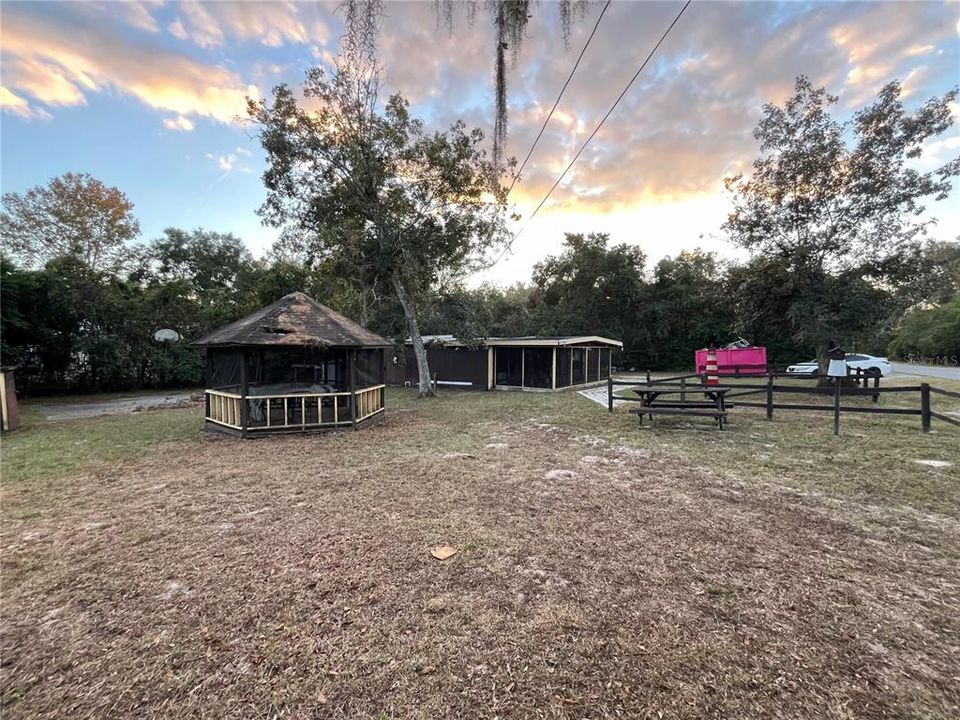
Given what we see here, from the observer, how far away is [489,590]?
102 inches

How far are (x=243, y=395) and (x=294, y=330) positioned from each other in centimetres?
150

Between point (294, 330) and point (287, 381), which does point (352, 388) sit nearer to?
point (294, 330)

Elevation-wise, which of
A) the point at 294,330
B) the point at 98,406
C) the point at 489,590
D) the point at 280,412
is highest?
the point at 294,330

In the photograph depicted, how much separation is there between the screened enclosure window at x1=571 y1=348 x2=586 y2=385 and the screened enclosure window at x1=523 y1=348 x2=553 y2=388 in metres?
1.34

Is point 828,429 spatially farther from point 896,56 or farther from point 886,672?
point 886,672

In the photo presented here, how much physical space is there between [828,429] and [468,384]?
39.0 ft

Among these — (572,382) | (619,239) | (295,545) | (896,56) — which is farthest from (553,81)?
(619,239)

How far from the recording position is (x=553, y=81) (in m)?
6.56

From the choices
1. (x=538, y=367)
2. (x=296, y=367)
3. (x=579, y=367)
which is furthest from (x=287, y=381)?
(x=579, y=367)

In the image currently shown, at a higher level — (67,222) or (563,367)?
(67,222)

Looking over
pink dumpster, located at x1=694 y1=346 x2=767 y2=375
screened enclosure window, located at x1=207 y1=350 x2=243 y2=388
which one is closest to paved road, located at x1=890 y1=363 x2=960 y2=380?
pink dumpster, located at x1=694 y1=346 x2=767 y2=375

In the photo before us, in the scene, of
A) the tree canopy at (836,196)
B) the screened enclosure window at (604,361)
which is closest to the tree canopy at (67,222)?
the screened enclosure window at (604,361)

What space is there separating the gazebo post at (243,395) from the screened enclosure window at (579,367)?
12.1 metres

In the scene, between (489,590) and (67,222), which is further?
(67,222)
